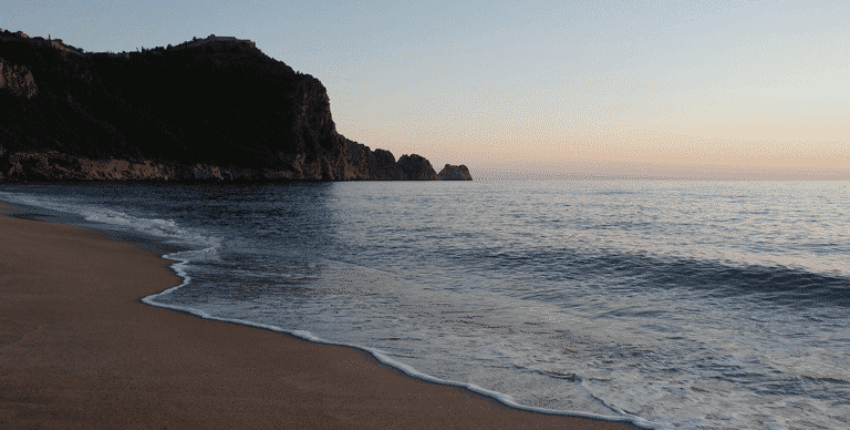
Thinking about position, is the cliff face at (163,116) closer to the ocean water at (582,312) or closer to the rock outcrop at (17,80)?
the rock outcrop at (17,80)

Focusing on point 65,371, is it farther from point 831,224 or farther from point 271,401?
point 831,224

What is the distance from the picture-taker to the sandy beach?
10.6ft

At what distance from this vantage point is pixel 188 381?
3.86 metres

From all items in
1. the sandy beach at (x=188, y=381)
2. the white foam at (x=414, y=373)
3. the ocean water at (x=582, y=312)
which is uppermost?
the sandy beach at (x=188, y=381)

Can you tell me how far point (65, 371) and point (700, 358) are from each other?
6.18 meters

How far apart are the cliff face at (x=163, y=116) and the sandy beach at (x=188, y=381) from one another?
3867 inches

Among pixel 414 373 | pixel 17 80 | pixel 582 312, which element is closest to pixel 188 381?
pixel 414 373

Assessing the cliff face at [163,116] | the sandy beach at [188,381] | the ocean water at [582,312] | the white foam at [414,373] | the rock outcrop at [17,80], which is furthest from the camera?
the rock outcrop at [17,80]

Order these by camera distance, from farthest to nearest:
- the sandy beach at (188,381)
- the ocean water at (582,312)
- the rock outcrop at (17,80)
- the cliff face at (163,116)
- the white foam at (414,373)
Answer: the rock outcrop at (17,80)
the cliff face at (163,116)
the ocean water at (582,312)
the white foam at (414,373)
the sandy beach at (188,381)

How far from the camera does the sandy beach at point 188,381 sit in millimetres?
3229

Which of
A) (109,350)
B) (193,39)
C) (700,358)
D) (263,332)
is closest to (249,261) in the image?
(263,332)

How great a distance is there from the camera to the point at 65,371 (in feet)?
12.5

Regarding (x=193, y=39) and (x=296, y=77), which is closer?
(x=296, y=77)

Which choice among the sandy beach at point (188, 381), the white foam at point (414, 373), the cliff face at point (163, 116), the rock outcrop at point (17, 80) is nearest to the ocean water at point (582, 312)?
the white foam at point (414, 373)
